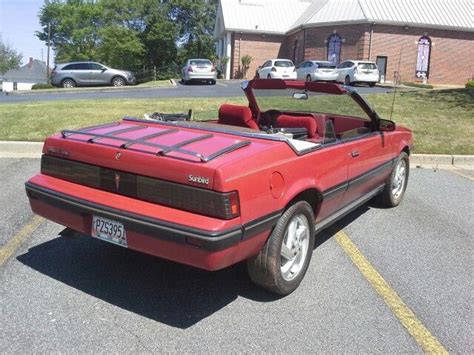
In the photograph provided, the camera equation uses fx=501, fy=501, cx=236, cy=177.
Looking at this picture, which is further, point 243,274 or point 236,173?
point 243,274

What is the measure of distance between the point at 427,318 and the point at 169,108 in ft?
32.0

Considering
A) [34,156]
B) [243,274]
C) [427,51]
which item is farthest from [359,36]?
[243,274]

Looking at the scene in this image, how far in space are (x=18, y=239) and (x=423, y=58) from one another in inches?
1453

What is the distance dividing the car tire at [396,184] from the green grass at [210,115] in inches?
140

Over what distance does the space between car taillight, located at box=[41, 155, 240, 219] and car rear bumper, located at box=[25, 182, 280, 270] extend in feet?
0.46

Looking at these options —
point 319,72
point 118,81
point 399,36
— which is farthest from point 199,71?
point 399,36

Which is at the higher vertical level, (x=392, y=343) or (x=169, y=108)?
(x=169, y=108)

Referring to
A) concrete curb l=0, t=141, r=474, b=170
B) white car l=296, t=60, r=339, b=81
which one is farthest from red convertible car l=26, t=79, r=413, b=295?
white car l=296, t=60, r=339, b=81

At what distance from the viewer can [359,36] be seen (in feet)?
116

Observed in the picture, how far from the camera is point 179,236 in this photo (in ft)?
9.91

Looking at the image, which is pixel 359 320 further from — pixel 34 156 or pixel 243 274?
pixel 34 156

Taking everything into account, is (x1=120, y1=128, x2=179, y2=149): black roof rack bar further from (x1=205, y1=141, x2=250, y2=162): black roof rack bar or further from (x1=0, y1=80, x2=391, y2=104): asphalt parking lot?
(x1=0, y1=80, x2=391, y2=104): asphalt parking lot

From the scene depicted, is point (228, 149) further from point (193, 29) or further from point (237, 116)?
point (193, 29)

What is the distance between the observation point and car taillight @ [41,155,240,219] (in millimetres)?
3037
